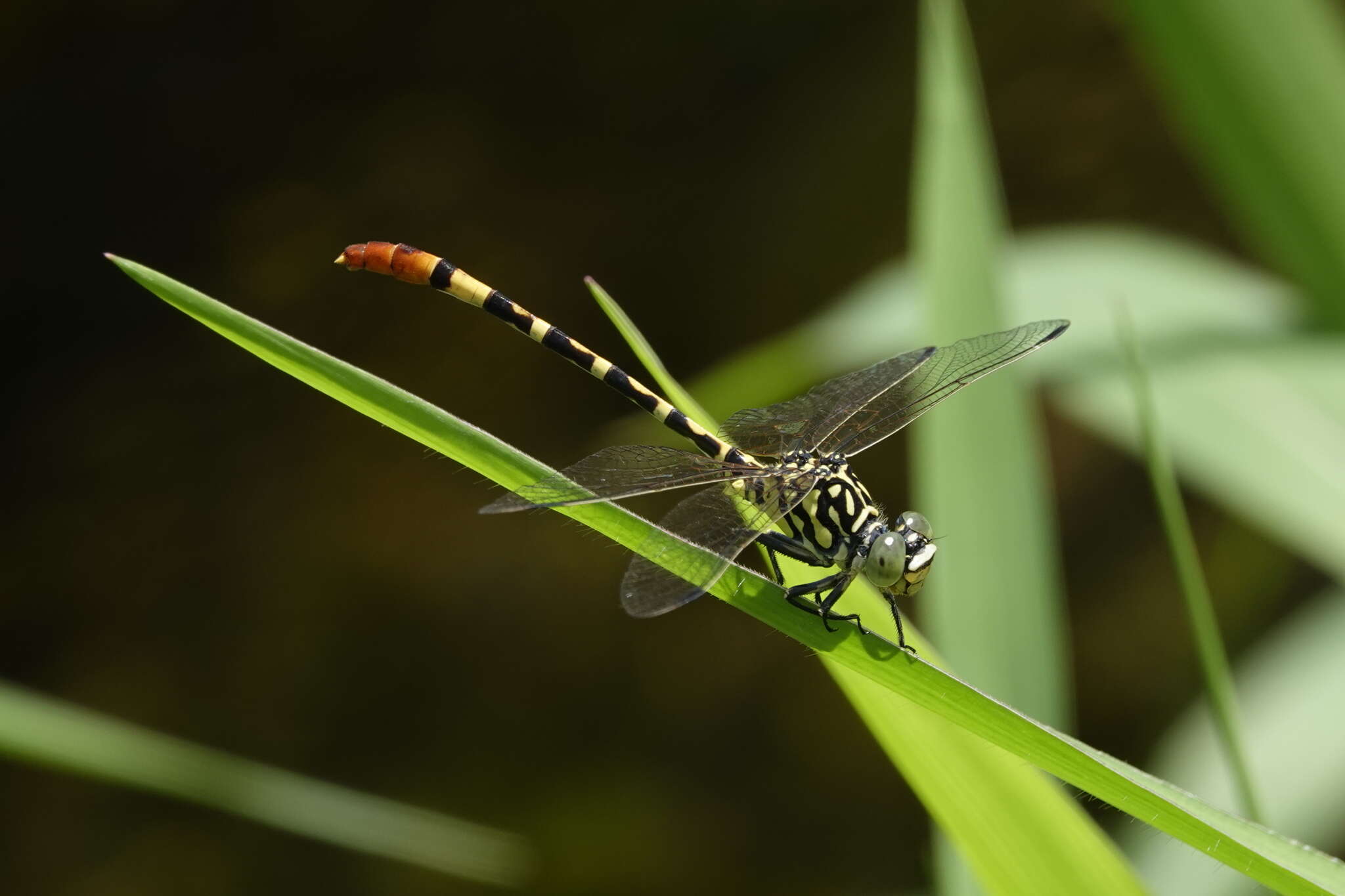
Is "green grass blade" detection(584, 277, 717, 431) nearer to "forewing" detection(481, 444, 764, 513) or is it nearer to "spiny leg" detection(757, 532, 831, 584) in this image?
"forewing" detection(481, 444, 764, 513)

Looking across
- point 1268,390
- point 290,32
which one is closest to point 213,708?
point 290,32

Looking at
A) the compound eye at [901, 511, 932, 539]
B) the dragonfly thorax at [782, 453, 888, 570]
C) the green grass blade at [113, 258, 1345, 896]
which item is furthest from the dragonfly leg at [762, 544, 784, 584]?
the green grass blade at [113, 258, 1345, 896]

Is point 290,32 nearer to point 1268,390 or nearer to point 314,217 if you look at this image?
point 314,217

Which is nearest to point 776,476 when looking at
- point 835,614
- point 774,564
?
point 774,564

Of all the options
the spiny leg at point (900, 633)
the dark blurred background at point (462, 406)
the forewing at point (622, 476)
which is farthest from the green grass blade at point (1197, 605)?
the dark blurred background at point (462, 406)

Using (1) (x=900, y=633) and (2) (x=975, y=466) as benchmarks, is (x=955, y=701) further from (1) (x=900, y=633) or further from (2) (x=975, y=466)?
(2) (x=975, y=466)

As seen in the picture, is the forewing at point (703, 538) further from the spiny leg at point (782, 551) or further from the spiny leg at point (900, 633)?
the spiny leg at point (900, 633)
